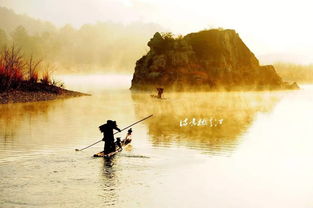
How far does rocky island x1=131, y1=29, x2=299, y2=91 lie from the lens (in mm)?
97875

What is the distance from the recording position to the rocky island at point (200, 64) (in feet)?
321

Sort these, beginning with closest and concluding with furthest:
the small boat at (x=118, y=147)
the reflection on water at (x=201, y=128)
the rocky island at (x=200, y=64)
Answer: the small boat at (x=118, y=147), the reflection on water at (x=201, y=128), the rocky island at (x=200, y=64)

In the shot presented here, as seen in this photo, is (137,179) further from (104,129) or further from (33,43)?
(33,43)

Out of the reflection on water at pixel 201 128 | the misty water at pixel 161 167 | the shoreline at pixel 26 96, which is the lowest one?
the misty water at pixel 161 167

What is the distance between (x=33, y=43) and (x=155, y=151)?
143m

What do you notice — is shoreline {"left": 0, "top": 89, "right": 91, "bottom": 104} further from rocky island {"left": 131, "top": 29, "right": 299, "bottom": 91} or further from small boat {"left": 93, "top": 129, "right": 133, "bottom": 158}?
rocky island {"left": 131, "top": 29, "right": 299, "bottom": 91}

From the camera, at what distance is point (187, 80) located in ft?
319

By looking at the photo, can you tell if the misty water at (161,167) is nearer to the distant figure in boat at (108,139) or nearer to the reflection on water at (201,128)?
the reflection on water at (201,128)

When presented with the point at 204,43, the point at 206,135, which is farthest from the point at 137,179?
the point at 204,43

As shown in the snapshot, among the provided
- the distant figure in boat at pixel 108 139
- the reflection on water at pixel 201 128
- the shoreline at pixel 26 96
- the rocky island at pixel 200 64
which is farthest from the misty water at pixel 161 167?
the rocky island at pixel 200 64

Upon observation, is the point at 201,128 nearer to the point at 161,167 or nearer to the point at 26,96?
the point at 161,167

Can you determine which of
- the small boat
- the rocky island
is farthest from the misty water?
the rocky island

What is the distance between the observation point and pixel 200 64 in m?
101

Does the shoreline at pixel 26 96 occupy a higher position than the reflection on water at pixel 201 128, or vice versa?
the shoreline at pixel 26 96
